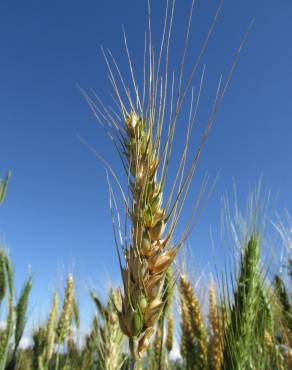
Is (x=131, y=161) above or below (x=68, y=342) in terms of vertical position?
below

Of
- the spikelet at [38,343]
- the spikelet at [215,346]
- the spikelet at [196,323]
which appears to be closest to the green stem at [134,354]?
the spikelet at [215,346]

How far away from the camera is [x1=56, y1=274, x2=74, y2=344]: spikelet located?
5625 mm

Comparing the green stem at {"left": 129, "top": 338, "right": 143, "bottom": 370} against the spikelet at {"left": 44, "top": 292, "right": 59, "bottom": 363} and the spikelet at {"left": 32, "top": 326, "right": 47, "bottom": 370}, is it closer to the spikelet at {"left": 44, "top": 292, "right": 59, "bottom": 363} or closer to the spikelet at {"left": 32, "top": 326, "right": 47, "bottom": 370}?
the spikelet at {"left": 44, "top": 292, "right": 59, "bottom": 363}

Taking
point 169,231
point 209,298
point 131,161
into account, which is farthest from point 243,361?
point 209,298

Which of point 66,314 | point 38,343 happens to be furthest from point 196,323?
point 38,343

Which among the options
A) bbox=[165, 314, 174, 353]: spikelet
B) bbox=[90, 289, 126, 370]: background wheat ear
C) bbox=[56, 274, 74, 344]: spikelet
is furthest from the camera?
bbox=[165, 314, 174, 353]: spikelet

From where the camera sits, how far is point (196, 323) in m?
3.80

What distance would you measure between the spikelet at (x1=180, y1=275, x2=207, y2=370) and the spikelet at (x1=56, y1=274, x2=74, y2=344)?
231 cm

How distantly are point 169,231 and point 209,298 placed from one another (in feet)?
10.8

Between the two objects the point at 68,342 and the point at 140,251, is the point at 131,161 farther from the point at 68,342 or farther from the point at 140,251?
the point at 68,342

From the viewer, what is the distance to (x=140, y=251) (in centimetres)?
149

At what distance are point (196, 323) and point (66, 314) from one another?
2790mm

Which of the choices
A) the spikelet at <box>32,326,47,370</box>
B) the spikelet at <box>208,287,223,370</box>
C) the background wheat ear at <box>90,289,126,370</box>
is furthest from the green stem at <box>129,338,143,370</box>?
the spikelet at <box>32,326,47,370</box>

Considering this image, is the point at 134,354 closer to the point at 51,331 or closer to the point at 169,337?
the point at 51,331
